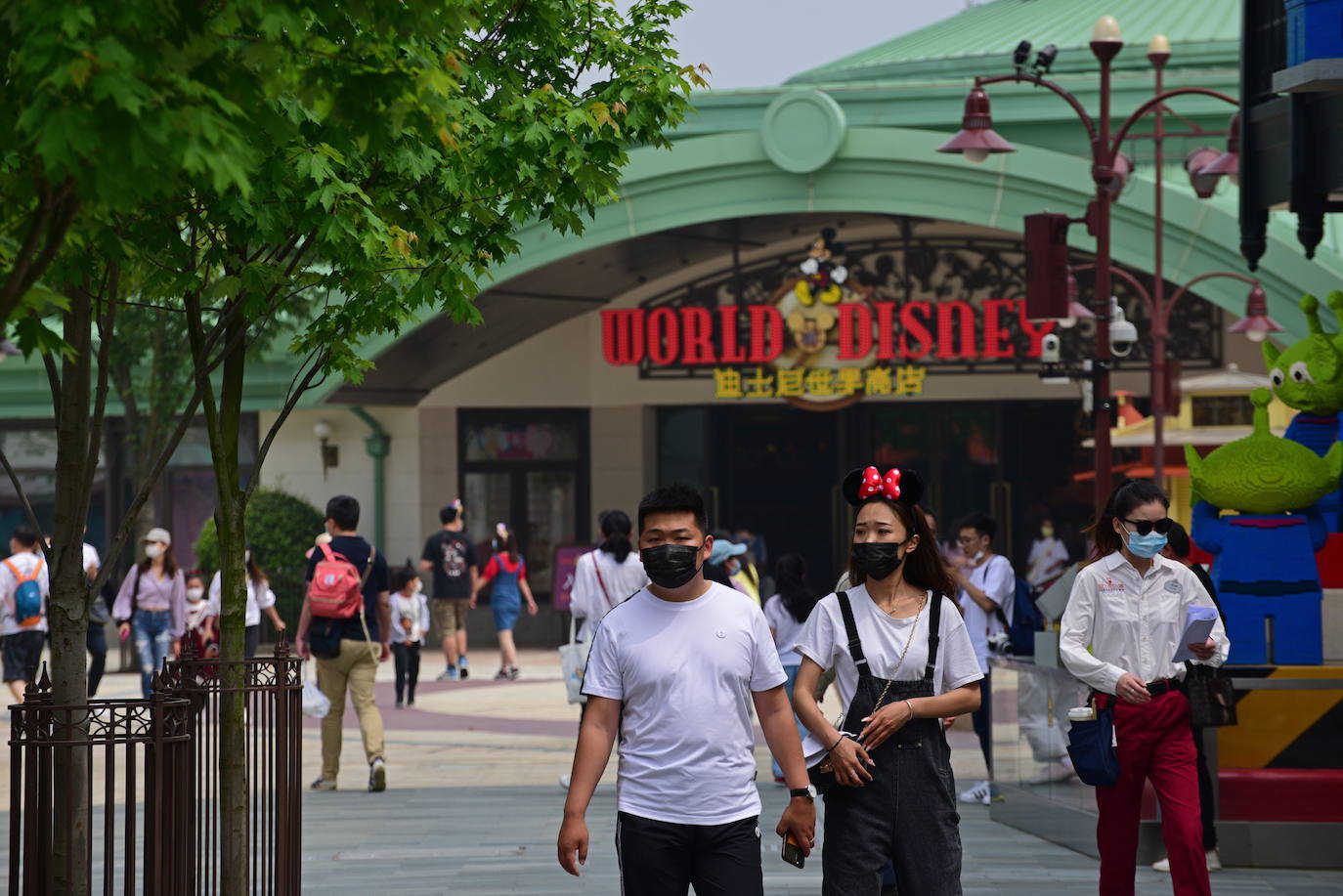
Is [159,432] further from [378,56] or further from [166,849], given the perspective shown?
[378,56]

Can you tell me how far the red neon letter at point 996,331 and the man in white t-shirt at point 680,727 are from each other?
22611 mm

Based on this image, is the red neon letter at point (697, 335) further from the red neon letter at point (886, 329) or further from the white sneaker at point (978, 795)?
the white sneaker at point (978, 795)

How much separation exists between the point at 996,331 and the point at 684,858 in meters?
23.0

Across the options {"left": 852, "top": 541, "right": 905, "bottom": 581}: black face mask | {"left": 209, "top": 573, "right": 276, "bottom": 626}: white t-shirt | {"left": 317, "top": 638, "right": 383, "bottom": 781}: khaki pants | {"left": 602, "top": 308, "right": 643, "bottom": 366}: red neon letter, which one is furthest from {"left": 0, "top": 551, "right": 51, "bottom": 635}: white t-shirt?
{"left": 602, "top": 308, "right": 643, "bottom": 366}: red neon letter

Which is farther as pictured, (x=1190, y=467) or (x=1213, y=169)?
(x=1213, y=169)

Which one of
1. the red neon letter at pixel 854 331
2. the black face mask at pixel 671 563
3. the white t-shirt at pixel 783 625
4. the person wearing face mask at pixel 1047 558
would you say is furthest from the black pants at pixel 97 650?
the person wearing face mask at pixel 1047 558

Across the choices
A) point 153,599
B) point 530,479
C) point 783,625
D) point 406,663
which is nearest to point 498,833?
point 783,625

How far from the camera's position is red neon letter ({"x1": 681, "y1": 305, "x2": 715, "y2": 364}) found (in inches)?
1141

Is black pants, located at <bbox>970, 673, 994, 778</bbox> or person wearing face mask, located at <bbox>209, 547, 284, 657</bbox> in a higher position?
person wearing face mask, located at <bbox>209, 547, 284, 657</bbox>

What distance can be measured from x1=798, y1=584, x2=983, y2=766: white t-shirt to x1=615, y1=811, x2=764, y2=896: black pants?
0.55 meters

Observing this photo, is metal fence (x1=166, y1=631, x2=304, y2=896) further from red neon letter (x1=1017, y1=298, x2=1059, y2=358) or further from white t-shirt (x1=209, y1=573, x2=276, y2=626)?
red neon letter (x1=1017, y1=298, x2=1059, y2=358)

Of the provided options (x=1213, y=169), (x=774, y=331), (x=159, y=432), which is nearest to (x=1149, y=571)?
(x=1213, y=169)

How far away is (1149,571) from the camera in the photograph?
786cm

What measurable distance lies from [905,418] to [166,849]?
25.9 m
